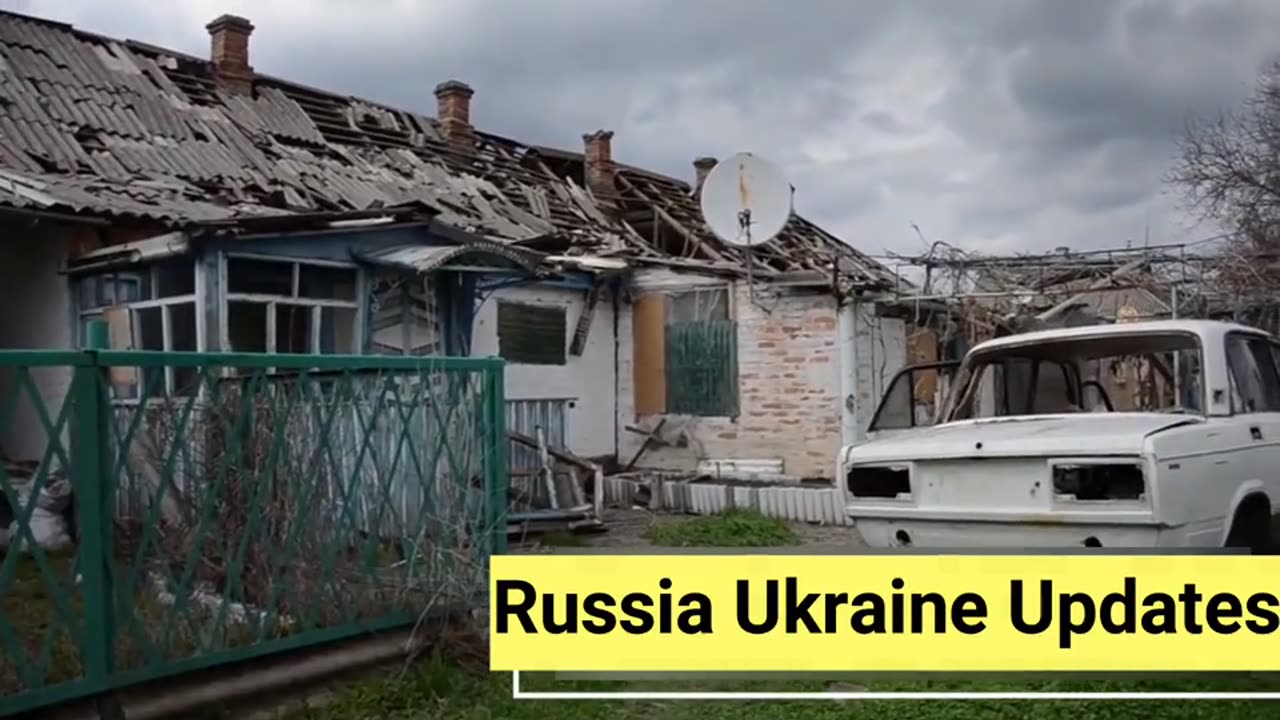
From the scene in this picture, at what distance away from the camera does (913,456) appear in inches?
218

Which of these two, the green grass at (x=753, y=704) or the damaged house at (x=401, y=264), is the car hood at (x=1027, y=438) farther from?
the damaged house at (x=401, y=264)

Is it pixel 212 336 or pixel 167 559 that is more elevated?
pixel 212 336

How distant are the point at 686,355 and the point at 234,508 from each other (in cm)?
944

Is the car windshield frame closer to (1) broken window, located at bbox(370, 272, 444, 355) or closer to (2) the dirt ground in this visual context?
(2) the dirt ground

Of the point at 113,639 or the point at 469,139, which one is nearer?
the point at 113,639

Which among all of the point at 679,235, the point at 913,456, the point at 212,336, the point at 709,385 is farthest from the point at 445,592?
the point at 679,235

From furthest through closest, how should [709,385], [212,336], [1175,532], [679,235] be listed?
[679,235], [709,385], [212,336], [1175,532]

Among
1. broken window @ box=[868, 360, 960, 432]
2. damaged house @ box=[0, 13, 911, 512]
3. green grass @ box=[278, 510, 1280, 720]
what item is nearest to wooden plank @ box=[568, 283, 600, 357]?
damaged house @ box=[0, 13, 911, 512]

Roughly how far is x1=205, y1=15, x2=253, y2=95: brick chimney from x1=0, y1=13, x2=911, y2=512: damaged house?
0.03m

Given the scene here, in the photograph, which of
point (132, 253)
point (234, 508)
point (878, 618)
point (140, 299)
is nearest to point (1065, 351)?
Result: point (878, 618)

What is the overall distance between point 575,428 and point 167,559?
30.4ft

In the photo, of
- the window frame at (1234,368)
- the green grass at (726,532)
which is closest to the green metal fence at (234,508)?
the green grass at (726,532)

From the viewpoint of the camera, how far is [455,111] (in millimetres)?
17000

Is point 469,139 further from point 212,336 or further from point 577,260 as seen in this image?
point 212,336
